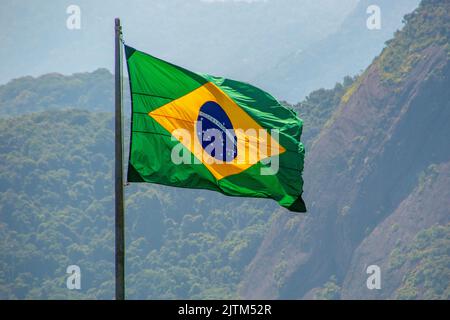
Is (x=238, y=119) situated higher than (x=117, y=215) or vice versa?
(x=238, y=119)

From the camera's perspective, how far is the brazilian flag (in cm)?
2797

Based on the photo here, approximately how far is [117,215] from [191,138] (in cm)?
331

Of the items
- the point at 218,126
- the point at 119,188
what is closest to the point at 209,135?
the point at 218,126

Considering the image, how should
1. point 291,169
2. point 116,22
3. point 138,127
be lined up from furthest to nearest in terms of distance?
point 291,169 → point 138,127 → point 116,22

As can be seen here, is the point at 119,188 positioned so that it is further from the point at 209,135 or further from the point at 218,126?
the point at 218,126

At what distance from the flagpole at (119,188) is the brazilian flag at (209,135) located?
152 centimetres

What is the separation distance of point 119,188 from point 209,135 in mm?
3555

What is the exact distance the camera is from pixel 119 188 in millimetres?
25688

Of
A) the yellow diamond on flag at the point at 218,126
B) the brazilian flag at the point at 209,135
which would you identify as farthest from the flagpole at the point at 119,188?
the yellow diamond on flag at the point at 218,126

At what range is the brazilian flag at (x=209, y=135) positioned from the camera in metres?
28.0

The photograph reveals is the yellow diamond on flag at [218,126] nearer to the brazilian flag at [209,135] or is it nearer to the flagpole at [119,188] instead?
the brazilian flag at [209,135]
